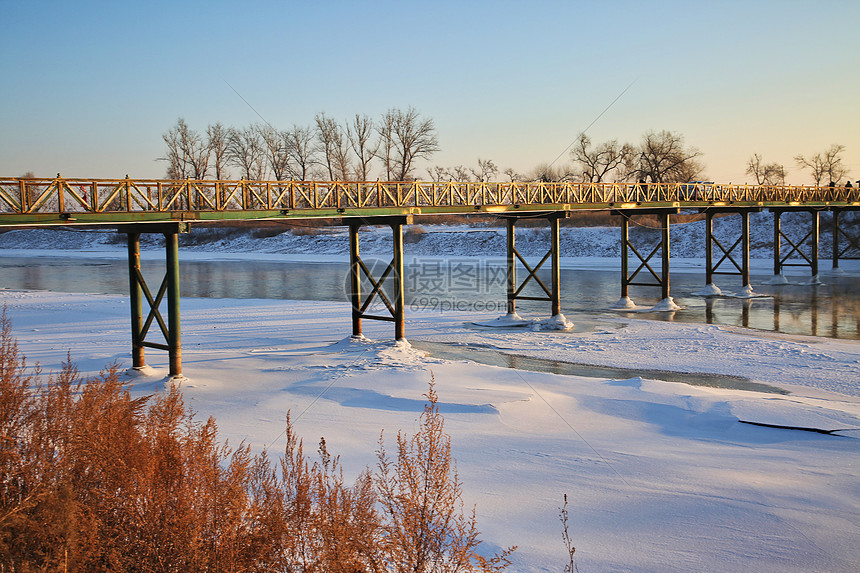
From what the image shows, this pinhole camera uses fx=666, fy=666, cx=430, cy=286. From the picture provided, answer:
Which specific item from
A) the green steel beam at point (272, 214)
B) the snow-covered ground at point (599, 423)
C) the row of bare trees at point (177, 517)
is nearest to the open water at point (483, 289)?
the green steel beam at point (272, 214)

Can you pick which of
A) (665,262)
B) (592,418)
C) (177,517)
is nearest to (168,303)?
(592,418)

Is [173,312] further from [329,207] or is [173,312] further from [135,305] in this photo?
[329,207]

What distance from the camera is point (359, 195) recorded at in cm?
1811

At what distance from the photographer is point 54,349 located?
16891 mm

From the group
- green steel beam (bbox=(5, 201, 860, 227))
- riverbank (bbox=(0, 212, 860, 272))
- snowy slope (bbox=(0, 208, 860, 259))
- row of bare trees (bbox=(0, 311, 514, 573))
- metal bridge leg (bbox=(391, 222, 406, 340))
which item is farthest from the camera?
snowy slope (bbox=(0, 208, 860, 259))

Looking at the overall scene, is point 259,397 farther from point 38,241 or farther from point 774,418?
point 38,241

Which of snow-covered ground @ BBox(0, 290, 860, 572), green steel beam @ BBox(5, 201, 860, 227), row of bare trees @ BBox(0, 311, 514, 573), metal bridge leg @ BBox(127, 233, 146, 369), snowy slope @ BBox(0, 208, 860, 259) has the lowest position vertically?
snow-covered ground @ BBox(0, 290, 860, 572)

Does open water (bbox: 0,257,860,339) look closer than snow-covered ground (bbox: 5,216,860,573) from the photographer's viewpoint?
No

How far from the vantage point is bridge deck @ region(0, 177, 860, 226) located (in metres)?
11.8

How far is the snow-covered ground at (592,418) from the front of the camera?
676 centimetres

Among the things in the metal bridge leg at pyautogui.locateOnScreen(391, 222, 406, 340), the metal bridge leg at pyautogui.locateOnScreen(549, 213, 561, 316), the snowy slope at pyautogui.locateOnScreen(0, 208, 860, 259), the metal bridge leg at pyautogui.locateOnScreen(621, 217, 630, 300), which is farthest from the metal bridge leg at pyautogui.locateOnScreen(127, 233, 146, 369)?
the snowy slope at pyautogui.locateOnScreen(0, 208, 860, 259)

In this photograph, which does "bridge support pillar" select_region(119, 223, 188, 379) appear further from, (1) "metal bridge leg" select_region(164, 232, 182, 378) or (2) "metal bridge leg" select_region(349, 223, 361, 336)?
(2) "metal bridge leg" select_region(349, 223, 361, 336)

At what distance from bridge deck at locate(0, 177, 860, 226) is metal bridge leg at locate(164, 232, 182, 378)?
657mm

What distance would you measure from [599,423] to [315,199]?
9423 millimetres
